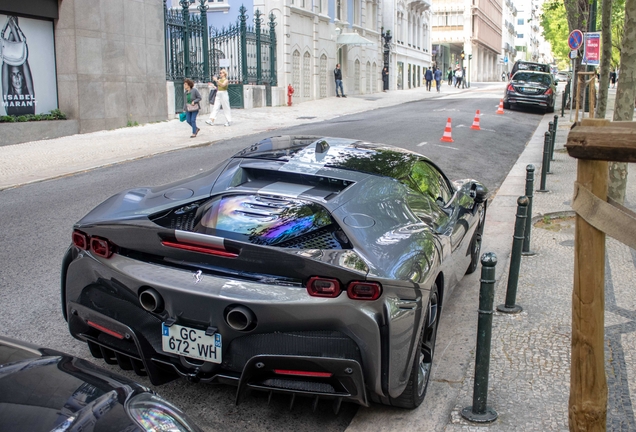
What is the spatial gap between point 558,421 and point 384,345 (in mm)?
1177

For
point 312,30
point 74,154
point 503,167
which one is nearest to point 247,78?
point 312,30

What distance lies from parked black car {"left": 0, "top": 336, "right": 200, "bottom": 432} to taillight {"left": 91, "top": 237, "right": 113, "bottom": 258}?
106 centimetres

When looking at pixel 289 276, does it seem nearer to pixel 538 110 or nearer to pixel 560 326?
pixel 560 326

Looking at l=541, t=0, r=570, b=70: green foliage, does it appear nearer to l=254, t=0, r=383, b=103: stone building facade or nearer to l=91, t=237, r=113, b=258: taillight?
l=254, t=0, r=383, b=103: stone building facade

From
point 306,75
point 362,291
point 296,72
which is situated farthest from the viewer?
point 306,75

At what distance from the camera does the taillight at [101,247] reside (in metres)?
3.89

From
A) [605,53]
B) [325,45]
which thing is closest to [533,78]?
[325,45]

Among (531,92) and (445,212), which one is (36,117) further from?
(531,92)

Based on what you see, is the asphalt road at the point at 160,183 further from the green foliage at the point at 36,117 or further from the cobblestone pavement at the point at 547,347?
the green foliage at the point at 36,117

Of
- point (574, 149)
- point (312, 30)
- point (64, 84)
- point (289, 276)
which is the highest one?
point (312, 30)

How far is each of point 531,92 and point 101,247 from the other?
27516 millimetres

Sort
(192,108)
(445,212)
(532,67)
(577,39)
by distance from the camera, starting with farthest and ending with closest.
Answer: (532,67)
(577,39)
(192,108)
(445,212)

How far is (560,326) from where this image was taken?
5273mm

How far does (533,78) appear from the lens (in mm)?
29953
